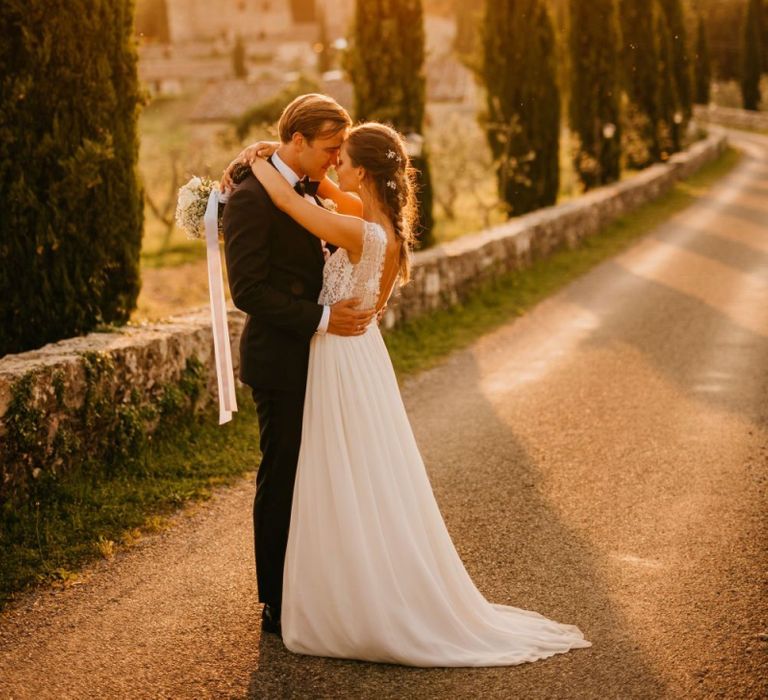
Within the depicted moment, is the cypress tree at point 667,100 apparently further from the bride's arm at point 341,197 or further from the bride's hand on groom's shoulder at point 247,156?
the bride's hand on groom's shoulder at point 247,156

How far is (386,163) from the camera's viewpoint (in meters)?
3.88

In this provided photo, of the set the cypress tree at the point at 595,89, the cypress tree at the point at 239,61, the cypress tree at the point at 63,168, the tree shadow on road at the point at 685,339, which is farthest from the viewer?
the cypress tree at the point at 239,61

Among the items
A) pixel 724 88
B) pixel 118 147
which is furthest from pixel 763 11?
pixel 118 147

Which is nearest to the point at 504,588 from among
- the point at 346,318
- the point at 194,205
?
the point at 346,318

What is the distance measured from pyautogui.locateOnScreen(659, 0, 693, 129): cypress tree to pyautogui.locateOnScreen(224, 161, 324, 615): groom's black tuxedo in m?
31.2

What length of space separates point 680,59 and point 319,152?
114 feet

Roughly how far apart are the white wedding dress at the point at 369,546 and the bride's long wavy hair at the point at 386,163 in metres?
0.13

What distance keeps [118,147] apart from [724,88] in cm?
6241

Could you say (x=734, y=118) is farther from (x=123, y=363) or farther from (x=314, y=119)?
(x=314, y=119)

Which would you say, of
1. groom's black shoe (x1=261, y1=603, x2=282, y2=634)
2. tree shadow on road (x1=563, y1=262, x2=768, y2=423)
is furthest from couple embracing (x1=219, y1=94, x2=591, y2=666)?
tree shadow on road (x1=563, y1=262, x2=768, y2=423)

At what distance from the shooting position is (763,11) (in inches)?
2215

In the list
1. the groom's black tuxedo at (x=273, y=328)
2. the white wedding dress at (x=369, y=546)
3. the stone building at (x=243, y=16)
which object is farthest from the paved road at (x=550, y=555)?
the stone building at (x=243, y=16)

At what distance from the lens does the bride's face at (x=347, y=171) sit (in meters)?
3.88

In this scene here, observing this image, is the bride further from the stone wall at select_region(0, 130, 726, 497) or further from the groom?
the stone wall at select_region(0, 130, 726, 497)
